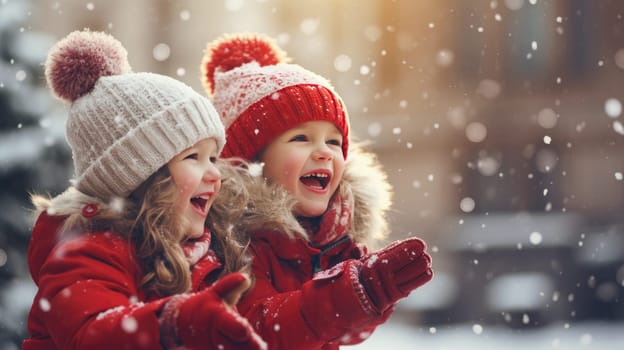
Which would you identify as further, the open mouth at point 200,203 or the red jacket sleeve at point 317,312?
the open mouth at point 200,203

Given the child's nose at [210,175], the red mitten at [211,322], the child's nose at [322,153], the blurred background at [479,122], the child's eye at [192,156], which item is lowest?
the blurred background at [479,122]

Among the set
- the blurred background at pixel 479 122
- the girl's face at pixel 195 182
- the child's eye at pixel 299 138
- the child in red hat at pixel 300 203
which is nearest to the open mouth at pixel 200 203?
the girl's face at pixel 195 182

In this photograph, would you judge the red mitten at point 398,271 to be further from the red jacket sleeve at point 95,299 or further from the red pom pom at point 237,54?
the red pom pom at point 237,54

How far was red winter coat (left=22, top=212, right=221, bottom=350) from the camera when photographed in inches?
49.8

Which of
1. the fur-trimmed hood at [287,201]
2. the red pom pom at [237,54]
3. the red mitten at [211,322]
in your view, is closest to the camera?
the red mitten at [211,322]

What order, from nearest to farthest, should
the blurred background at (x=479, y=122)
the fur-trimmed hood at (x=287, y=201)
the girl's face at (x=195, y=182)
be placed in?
the girl's face at (x=195, y=182) → the fur-trimmed hood at (x=287, y=201) → the blurred background at (x=479, y=122)

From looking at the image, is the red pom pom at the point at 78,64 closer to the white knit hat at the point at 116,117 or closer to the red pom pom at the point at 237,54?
the white knit hat at the point at 116,117

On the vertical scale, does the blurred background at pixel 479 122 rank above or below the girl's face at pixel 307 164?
below

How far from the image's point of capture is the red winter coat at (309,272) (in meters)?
1.44

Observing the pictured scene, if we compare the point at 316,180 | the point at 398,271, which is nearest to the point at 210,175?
the point at 316,180

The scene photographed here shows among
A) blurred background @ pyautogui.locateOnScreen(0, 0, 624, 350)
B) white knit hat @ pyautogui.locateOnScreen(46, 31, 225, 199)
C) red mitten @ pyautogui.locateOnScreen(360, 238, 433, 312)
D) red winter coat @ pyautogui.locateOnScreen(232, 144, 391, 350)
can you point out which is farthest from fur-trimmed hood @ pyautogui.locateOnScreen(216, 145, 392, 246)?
blurred background @ pyautogui.locateOnScreen(0, 0, 624, 350)

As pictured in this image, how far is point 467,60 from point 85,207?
5853 millimetres

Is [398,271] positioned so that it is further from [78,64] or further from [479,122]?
[479,122]


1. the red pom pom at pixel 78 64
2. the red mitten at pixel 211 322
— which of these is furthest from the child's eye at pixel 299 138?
the red mitten at pixel 211 322
